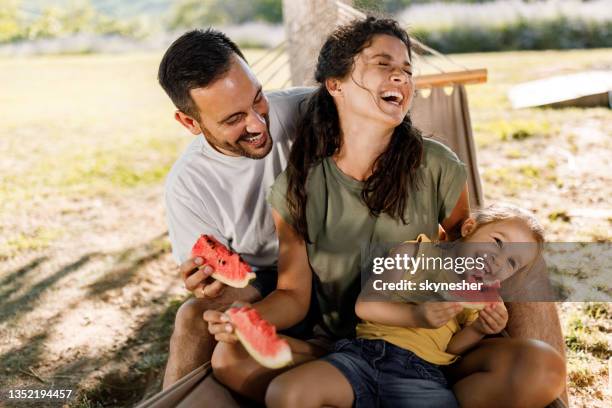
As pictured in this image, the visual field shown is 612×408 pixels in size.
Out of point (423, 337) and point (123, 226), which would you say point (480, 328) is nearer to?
point (423, 337)

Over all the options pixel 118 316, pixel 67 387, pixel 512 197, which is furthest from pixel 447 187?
pixel 512 197

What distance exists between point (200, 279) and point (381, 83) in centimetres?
81

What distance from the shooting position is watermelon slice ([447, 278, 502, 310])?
212cm

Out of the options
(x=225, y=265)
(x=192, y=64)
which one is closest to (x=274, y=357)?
(x=225, y=265)

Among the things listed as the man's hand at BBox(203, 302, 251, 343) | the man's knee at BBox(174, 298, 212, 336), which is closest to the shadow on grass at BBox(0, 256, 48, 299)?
the man's knee at BBox(174, 298, 212, 336)

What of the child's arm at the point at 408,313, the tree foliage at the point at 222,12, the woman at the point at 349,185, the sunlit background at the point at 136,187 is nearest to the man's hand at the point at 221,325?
the woman at the point at 349,185

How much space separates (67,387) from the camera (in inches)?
136

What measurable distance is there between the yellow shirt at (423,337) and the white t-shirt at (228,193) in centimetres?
62

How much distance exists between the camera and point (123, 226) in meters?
5.87

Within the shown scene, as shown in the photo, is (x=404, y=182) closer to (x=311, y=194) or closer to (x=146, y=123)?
(x=311, y=194)

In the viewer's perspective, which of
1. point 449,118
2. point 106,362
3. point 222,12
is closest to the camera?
point 449,118

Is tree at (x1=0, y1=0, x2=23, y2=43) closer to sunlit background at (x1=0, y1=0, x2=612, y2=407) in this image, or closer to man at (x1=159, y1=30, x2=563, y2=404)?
sunlit background at (x1=0, y1=0, x2=612, y2=407)

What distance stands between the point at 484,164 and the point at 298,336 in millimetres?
3838

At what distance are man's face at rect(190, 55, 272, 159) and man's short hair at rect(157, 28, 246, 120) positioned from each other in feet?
0.08
